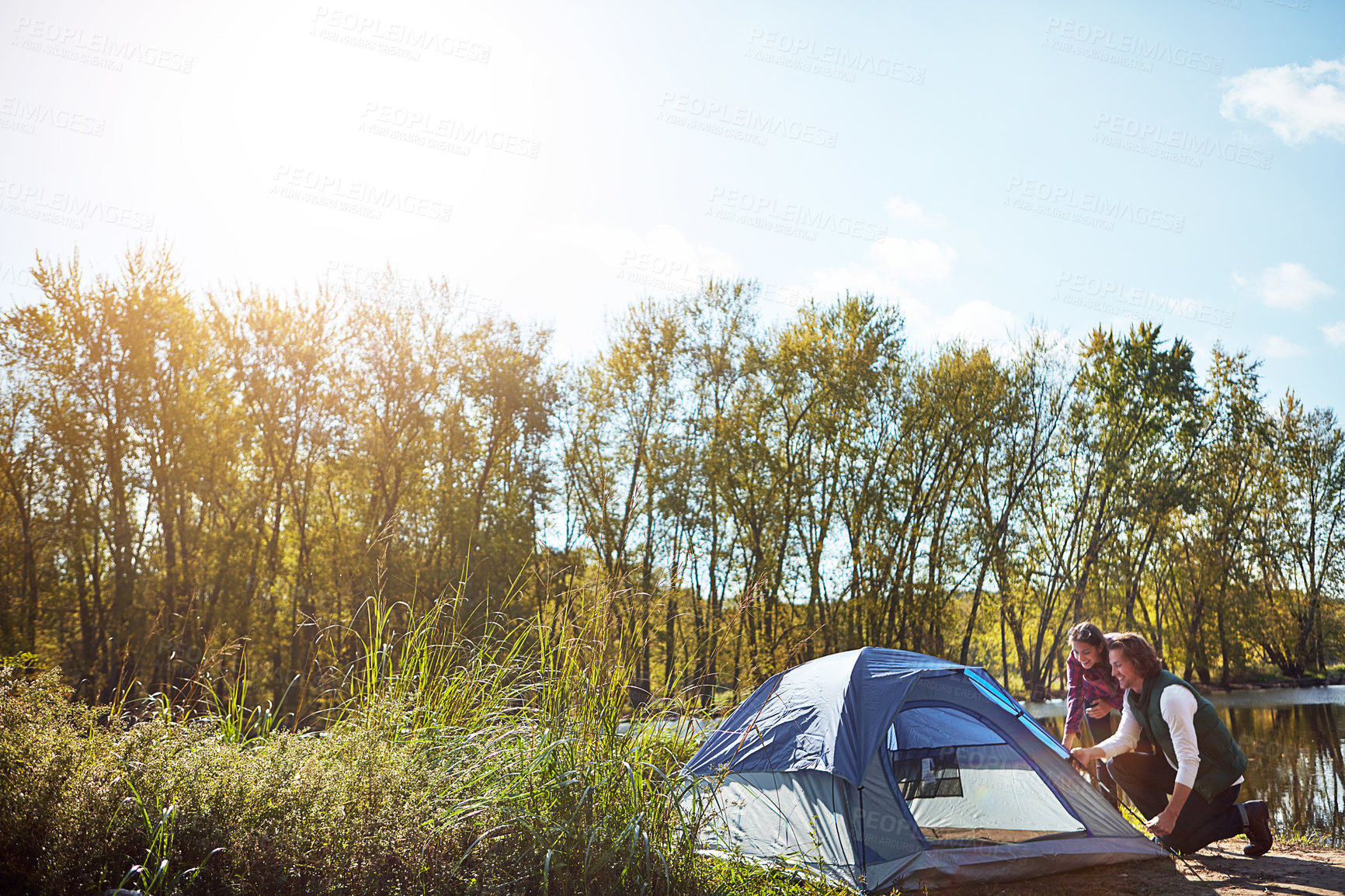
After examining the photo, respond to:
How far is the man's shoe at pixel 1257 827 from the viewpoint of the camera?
4.60 meters

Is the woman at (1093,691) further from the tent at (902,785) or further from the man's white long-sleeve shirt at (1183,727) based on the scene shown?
the man's white long-sleeve shirt at (1183,727)

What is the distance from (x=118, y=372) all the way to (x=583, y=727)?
18.2 metres

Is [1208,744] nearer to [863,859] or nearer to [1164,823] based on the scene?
[1164,823]

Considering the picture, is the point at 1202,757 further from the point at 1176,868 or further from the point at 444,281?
the point at 444,281

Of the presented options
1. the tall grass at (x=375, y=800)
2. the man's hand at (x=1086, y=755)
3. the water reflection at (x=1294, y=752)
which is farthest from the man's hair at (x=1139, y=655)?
the water reflection at (x=1294, y=752)

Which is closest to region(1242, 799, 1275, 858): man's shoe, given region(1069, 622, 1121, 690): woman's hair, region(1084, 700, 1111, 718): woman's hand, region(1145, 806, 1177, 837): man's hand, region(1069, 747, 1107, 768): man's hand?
region(1145, 806, 1177, 837): man's hand

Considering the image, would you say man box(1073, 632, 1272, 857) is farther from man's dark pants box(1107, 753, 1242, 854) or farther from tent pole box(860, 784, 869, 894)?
tent pole box(860, 784, 869, 894)

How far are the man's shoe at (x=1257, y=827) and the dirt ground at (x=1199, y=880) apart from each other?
0.12m

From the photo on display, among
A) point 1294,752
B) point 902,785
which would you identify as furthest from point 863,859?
point 1294,752

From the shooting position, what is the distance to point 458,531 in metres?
19.9

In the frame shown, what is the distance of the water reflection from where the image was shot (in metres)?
7.68

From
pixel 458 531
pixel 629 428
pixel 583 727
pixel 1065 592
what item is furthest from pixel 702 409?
pixel 583 727

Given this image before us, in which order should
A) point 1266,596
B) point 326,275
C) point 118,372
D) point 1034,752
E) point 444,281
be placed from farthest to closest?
point 1266,596 → point 444,281 → point 326,275 → point 118,372 → point 1034,752

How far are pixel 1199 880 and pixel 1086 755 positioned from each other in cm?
82
